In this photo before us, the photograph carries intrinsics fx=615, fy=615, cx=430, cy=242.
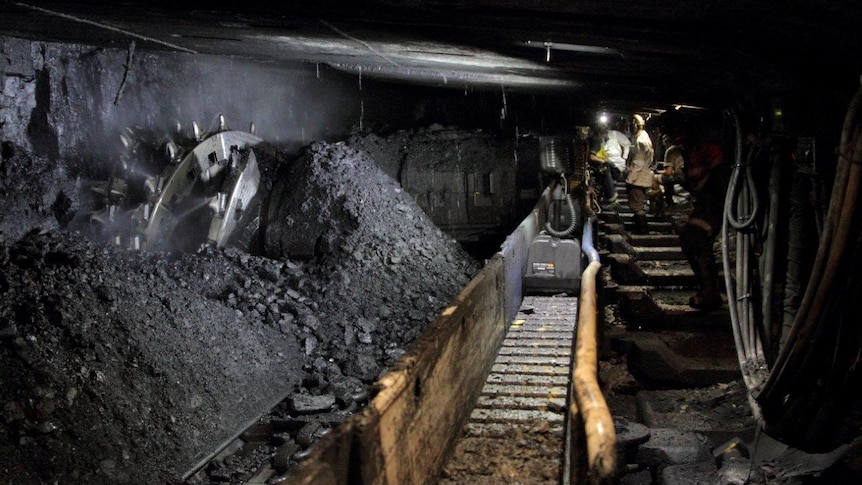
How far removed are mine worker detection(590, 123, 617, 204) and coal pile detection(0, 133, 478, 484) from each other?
514 cm

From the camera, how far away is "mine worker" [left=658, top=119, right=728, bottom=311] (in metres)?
7.57

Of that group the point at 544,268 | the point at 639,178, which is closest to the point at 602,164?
the point at 639,178

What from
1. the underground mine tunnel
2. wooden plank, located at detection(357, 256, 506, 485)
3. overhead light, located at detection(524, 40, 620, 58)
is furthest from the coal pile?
overhead light, located at detection(524, 40, 620, 58)

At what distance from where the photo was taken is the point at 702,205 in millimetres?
7852

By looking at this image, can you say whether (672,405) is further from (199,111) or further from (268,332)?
(199,111)

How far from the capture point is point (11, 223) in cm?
662

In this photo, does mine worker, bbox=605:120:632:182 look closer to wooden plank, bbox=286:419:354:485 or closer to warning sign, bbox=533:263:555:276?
warning sign, bbox=533:263:555:276

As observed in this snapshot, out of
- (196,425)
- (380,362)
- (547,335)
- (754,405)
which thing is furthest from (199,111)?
(754,405)

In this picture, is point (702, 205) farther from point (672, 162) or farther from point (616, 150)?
point (616, 150)

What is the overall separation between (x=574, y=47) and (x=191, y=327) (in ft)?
14.3

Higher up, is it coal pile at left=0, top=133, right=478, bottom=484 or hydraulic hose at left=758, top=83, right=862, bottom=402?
hydraulic hose at left=758, top=83, right=862, bottom=402

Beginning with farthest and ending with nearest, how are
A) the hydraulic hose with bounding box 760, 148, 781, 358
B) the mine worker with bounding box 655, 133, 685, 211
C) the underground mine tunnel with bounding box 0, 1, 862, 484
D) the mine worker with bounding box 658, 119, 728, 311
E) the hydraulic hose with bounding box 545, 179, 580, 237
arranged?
1. the mine worker with bounding box 655, 133, 685, 211
2. the mine worker with bounding box 658, 119, 728, 311
3. the hydraulic hose with bounding box 545, 179, 580, 237
4. the hydraulic hose with bounding box 760, 148, 781, 358
5. the underground mine tunnel with bounding box 0, 1, 862, 484

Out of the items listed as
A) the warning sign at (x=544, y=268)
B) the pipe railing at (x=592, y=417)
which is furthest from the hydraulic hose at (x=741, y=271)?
the warning sign at (x=544, y=268)

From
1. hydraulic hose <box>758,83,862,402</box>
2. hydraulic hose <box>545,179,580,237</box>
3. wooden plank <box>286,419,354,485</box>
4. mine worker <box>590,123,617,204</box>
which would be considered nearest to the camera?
wooden plank <box>286,419,354,485</box>
